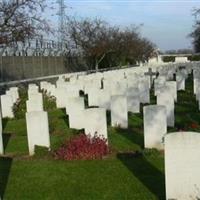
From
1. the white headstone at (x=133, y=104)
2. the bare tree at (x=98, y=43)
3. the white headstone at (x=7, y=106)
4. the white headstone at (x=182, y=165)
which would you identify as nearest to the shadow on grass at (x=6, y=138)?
the white headstone at (x=7, y=106)

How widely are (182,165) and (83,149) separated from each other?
12.5ft

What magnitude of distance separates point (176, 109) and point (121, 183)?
9.80 m

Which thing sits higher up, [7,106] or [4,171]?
[7,106]

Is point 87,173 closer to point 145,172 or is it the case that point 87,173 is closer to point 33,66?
point 145,172

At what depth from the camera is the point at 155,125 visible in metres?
11.8

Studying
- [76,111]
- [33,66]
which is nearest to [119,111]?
[76,111]

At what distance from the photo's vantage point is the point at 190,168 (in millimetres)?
7770

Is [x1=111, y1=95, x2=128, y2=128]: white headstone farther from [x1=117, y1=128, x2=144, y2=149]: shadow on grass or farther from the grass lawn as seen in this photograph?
the grass lawn

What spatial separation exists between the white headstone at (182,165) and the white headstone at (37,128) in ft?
14.8

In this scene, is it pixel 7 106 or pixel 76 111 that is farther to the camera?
pixel 7 106

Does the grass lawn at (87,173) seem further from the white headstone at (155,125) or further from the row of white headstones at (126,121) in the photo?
the row of white headstones at (126,121)

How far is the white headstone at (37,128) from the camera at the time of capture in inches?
464

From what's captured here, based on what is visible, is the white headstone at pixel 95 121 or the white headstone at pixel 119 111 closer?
the white headstone at pixel 95 121

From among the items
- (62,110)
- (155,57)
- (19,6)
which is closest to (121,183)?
(62,110)
